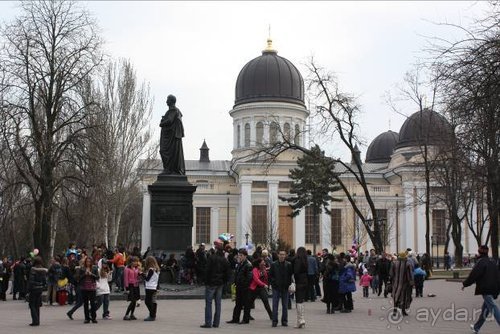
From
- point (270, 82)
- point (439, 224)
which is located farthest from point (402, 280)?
point (270, 82)

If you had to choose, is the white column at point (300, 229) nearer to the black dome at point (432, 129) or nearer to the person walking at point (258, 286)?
the black dome at point (432, 129)

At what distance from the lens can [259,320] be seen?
16.0 m

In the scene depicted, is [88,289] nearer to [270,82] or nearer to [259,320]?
[259,320]

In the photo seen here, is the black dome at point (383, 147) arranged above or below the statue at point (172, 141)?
above

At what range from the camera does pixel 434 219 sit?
69750mm

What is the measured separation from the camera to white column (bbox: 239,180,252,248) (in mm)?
68250

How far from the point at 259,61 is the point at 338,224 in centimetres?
1939

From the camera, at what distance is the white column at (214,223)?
Result: 71.2 metres

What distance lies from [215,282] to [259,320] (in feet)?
7.55

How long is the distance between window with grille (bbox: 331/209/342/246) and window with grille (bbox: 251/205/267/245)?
7261 millimetres

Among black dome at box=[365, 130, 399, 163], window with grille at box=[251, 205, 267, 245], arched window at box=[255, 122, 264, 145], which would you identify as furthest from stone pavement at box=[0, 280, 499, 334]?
black dome at box=[365, 130, 399, 163]

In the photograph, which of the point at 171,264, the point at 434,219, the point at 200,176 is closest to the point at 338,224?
the point at 434,219

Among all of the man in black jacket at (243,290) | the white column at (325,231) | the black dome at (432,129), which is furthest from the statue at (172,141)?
the white column at (325,231)

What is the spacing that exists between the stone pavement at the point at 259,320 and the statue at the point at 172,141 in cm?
434
